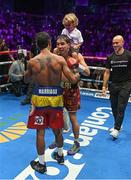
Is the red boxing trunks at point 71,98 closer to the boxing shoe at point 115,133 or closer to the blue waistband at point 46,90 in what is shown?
the blue waistband at point 46,90

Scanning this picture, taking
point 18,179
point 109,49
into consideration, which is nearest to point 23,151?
point 18,179

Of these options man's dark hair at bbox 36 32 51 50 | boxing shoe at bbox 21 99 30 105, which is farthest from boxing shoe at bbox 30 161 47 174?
boxing shoe at bbox 21 99 30 105

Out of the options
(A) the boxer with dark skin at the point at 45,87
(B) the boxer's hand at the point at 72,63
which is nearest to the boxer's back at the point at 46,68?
(A) the boxer with dark skin at the point at 45,87

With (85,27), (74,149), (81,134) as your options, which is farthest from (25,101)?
(85,27)

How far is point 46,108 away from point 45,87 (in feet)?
0.61

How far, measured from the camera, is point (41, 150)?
9.13ft

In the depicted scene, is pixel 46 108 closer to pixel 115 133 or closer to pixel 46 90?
pixel 46 90

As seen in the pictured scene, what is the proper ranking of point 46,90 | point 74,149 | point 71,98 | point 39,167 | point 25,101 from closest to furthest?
point 46,90 → point 39,167 → point 71,98 → point 74,149 → point 25,101

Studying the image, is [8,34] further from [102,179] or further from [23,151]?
[102,179]

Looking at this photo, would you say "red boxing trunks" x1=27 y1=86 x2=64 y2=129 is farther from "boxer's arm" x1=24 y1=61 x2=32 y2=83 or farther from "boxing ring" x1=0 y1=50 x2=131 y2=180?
"boxing ring" x1=0 y1=50 x2=131 y2=180

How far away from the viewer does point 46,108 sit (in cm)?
274

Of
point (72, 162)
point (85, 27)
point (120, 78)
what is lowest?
point (72, 162)

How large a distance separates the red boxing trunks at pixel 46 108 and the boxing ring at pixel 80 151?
428 mm

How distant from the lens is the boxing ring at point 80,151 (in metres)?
2.80
